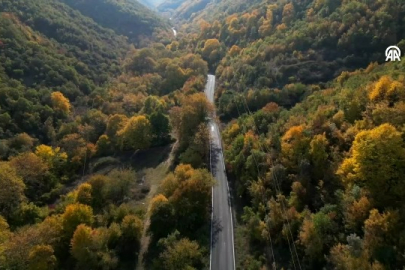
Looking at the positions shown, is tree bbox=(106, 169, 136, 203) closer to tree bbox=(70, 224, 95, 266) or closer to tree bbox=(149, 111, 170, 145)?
tree bbox=(70, 224, 95, 266)

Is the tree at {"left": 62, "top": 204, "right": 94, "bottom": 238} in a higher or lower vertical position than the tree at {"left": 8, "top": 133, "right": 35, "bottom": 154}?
lower

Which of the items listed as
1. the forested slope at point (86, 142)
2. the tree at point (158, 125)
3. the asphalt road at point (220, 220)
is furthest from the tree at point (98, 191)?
the tree at point (158, 125)

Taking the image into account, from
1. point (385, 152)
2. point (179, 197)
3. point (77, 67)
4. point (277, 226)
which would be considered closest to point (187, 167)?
point (179, 197)

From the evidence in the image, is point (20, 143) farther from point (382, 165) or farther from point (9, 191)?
point (382, 165)

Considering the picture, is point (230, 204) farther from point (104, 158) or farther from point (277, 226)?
point (104, 158)

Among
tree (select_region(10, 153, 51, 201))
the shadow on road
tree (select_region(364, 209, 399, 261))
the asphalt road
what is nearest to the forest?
tree (select_region(364, 209, 399, 261))
